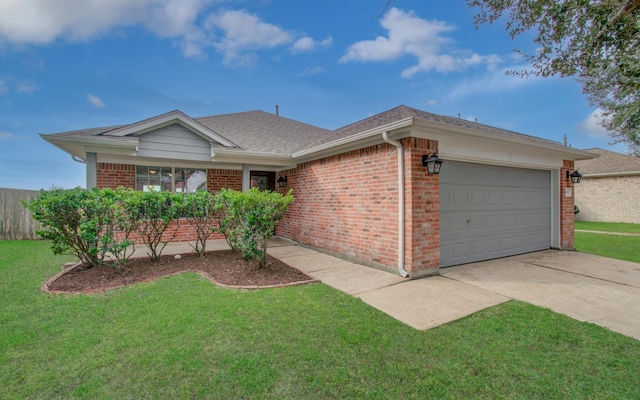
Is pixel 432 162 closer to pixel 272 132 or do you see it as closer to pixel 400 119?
pixel 400 119

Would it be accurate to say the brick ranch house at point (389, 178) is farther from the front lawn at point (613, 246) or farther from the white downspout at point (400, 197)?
the front lawn at point (613, 246)

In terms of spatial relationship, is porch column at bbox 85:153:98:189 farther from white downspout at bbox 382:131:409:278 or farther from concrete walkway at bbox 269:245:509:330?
white downspout at bbox 382:131:409:278

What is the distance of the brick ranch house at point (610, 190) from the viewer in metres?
15.8

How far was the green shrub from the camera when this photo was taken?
16.0 feet

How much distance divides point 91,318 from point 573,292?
6740mm

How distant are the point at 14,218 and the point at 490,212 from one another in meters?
15.5

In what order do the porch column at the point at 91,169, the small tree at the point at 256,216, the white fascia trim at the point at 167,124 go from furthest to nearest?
the white fascia trim at the point at 167,124 < the porch column at the point at 91,169 < the small tree at the point at 256,216

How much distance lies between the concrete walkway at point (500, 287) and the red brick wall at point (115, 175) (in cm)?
526

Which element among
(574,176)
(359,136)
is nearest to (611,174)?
(574,176)

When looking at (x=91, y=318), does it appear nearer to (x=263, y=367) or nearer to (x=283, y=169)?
(x=263, y=367)

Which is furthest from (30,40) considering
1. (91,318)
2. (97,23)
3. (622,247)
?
(622,247)

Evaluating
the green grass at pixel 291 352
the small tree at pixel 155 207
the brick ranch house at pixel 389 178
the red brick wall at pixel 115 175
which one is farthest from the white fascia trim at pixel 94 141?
the green grass at pixel 291 352

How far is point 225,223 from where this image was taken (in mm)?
6117

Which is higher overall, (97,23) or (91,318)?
(97,23)
